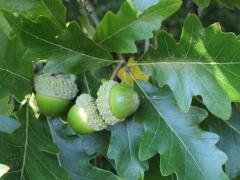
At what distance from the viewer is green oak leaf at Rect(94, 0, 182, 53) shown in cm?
127

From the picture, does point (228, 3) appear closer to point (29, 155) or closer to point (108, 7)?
point (29, 155)

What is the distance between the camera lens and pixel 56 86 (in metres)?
1.42

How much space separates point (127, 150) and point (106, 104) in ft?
0.48

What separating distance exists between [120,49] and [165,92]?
0.17 metres

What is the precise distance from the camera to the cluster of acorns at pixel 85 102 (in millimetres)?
1348

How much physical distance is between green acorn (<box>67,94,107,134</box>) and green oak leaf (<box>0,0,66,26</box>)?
233 mm

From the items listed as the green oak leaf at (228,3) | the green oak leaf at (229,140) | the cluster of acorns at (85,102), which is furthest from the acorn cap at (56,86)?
the green oak leaf at (228,3)

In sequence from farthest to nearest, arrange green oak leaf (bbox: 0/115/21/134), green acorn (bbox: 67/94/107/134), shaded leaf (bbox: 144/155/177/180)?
shaded leaf (bbox: 144/155/177/180) < green acorn (bbox: 67/94/107/134) < green oak leaf (bbox: 0/115/21/134)

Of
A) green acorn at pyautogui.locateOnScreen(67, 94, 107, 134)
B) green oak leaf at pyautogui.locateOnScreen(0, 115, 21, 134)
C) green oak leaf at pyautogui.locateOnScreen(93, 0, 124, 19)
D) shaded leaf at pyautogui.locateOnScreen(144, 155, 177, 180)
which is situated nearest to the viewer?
green oak leaf at pyautogui.locateOnScreen(0, 115, 21, 134)

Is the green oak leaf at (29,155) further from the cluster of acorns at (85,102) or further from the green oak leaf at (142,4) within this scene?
the green oak leaf at (142,4)

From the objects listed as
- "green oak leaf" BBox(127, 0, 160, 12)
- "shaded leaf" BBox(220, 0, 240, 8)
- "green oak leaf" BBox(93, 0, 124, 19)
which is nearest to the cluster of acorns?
"green oak leaf" BBox(127, 0, 160, 12)

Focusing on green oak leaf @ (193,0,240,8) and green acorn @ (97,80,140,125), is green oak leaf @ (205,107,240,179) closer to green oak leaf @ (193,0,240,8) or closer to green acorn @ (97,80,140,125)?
green acorn @ (97,80,140,125)

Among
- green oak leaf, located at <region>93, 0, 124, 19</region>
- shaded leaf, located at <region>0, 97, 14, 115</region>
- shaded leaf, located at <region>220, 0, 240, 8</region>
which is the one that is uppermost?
shaded leaf, located at <region>0, 97, 14, 115</region>

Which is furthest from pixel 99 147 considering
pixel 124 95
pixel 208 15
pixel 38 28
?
pixel 208 15
